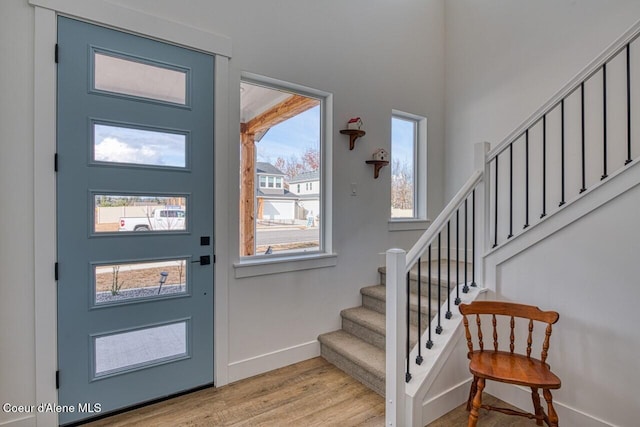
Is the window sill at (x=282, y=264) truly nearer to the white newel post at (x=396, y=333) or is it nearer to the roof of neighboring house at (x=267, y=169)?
the roof of neighboring house at (x=267, y=169)

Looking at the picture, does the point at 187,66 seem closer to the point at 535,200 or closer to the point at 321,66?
the point at 321,66

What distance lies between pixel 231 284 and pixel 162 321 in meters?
0.52

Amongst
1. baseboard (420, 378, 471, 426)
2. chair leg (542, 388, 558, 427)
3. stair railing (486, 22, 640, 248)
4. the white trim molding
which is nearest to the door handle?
the white trim molding

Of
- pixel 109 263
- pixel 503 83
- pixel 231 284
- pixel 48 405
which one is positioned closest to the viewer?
pixel 48 405

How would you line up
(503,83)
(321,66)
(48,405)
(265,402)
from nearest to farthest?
(48,405) < (265,402) < (321,66) < (503,83)

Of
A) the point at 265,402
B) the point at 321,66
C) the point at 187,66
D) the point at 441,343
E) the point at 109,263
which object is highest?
the point at 321,66

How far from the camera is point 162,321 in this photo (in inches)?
89.0

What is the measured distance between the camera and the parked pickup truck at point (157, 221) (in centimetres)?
216

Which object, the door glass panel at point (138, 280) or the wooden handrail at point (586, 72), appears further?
the door glass panel at point (138, 280)

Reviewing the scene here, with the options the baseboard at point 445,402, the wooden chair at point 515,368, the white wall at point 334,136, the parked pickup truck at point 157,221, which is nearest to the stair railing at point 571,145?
Result: the wooden chair at point 515,368

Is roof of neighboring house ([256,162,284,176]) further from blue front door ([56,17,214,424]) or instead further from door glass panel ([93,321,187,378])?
door glass panel ([93,321,187,378])

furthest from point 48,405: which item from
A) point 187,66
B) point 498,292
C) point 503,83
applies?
point 503,83

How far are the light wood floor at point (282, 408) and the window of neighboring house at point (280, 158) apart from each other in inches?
40.7

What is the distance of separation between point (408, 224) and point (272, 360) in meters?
1.95
